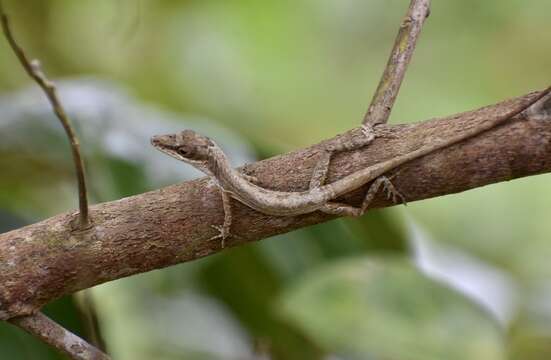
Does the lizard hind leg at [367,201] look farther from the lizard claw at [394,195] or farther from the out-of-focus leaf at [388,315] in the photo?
the out-of-focus leaf at [388,315]

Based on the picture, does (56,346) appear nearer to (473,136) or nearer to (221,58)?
→ (473,136)

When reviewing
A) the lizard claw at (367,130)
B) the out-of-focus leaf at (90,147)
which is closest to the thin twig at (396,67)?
the lizard claw at (367,130)

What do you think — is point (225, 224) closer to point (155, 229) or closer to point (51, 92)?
point (155, 229)

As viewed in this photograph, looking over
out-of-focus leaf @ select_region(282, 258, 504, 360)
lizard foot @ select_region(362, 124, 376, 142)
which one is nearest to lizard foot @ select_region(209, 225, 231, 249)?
lizard foot @ select_region(362, 124, 376, 142)

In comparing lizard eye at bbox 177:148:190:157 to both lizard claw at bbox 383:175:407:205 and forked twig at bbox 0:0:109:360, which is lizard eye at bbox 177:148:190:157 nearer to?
forked twig at bbox 0:0:109:360

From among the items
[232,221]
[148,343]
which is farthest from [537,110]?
[148,343]

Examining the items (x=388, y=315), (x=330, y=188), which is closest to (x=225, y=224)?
(x=330, y=188)
